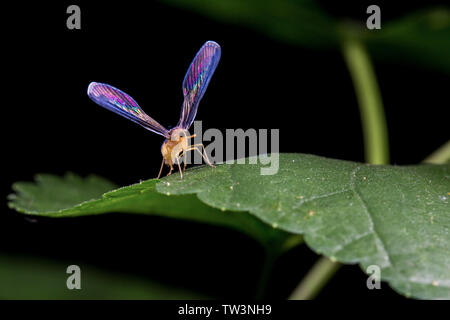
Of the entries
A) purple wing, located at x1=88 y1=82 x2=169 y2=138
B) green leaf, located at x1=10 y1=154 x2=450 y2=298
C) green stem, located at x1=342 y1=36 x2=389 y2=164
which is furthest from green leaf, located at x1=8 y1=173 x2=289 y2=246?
green stem, located at x1=342 y1=36 x2=389 y2=164

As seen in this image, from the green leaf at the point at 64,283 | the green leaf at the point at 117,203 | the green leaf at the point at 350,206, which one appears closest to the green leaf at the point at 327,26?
the green leaf at the point at 117,203

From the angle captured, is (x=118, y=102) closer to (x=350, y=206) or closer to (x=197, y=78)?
(x=197, y=78)

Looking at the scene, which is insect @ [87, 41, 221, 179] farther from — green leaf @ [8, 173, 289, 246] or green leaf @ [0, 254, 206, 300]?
green leaf @ [0, 254, 206, 300]

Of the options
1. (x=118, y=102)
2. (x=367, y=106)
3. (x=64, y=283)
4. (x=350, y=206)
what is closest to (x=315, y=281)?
(x=350, y=206)

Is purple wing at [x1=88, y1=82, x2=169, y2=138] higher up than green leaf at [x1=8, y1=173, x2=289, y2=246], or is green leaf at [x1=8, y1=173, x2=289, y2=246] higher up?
purple wing at [x1=88, y1=82, x2=169, y2=138]

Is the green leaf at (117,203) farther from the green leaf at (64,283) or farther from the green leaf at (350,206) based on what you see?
the green leaf at (64,283)

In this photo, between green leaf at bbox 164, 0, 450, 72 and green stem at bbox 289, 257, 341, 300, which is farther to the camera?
green leaf at bbox 164, 0, 450, 72

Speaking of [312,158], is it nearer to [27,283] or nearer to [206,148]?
[206,148]
